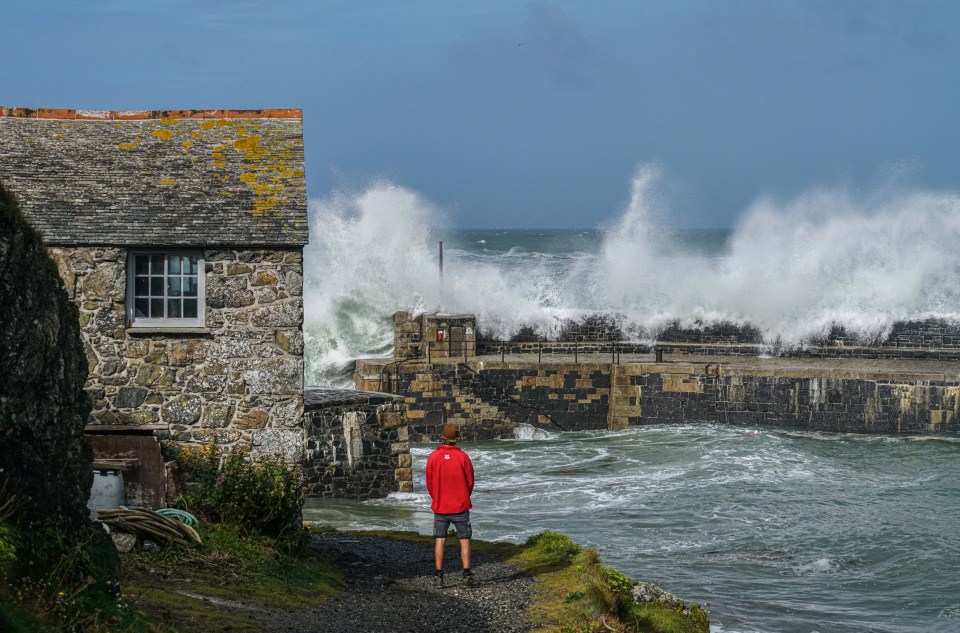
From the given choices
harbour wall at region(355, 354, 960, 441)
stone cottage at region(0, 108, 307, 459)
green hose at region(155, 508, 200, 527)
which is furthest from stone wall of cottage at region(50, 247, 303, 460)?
harbour wall at region(355, 354, 960, 441)

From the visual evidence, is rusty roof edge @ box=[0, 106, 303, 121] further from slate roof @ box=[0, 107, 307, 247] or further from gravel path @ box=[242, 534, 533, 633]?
gravel path @ box=[242, 534, 533, 633]

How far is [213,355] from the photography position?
10.3 meters

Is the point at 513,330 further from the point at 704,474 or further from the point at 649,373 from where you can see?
the point at 704,474

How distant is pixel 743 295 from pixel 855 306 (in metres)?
3.03

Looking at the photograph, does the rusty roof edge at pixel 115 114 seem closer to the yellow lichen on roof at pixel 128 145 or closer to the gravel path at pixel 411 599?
the yellow lichen on roof at pixel 128 145

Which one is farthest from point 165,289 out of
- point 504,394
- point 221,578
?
point 504,394

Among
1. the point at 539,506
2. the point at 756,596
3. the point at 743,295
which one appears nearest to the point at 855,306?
the point at 743,295

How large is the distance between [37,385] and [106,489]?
4.47m

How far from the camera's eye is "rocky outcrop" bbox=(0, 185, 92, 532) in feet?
18.3

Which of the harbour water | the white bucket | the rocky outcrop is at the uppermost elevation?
the rocky outcrop

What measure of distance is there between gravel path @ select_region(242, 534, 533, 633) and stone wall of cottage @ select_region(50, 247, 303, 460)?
132cm

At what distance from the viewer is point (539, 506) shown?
58.4 feet

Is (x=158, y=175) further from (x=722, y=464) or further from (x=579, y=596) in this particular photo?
(x=722, y=464)

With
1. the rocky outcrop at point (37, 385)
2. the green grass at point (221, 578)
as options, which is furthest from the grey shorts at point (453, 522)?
the rocky outcrop at point (37, 385)
